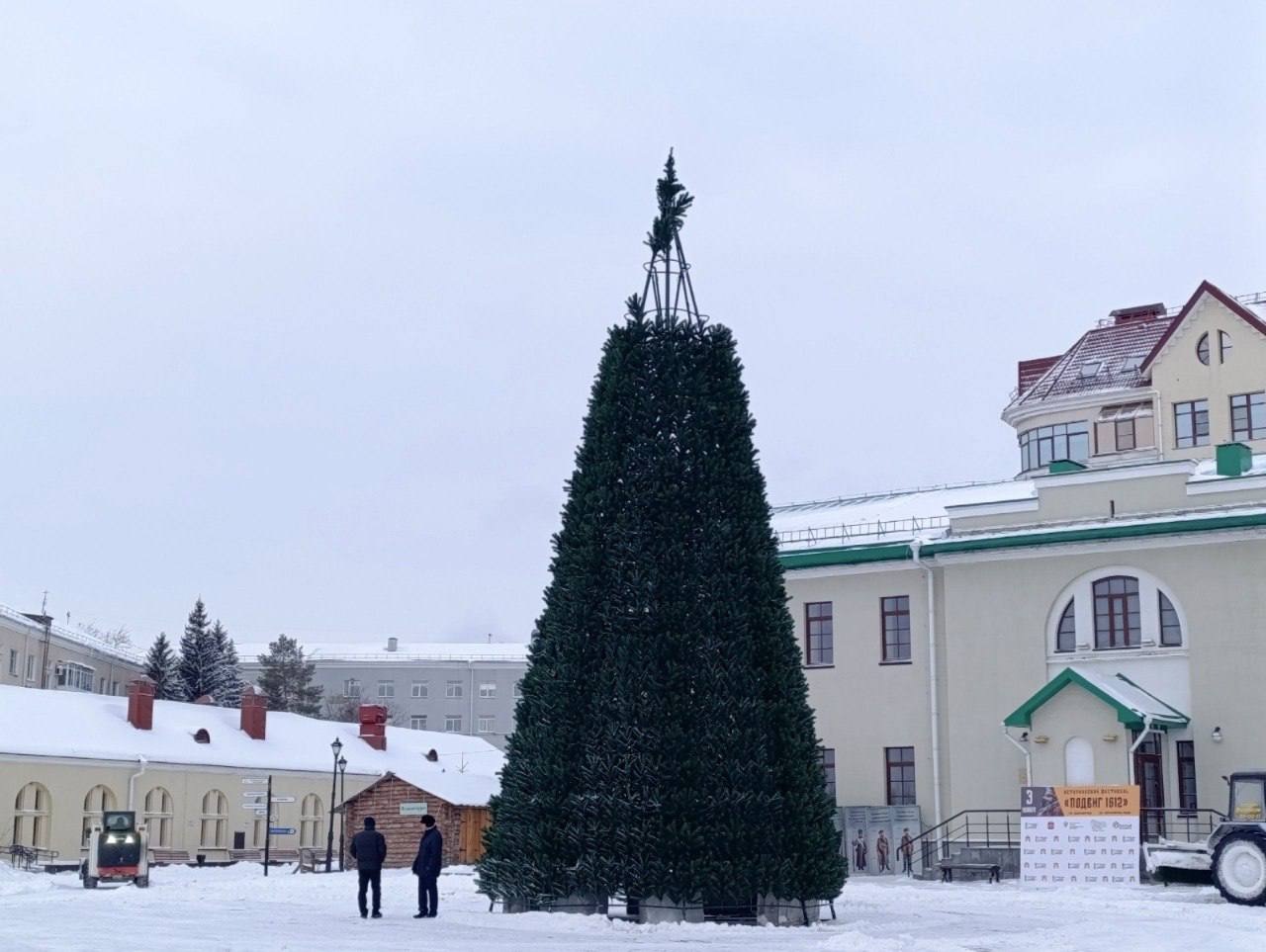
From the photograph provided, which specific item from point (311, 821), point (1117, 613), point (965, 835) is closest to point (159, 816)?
Answer: point (311, 821)

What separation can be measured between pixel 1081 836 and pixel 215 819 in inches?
1263

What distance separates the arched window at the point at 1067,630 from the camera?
35.4 metres

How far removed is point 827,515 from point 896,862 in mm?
10083

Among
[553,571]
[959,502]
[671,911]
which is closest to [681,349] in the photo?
[553,571]

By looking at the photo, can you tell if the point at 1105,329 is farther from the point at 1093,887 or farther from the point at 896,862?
the point at 1093,887

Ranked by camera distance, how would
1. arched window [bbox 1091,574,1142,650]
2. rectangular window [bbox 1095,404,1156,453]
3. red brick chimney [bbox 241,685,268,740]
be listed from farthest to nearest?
red brick chimney [bbox 241,685,268,740], rectangular window [bbox 1095,404,1156,453], arched window [bbox 1091,574,1142,650]

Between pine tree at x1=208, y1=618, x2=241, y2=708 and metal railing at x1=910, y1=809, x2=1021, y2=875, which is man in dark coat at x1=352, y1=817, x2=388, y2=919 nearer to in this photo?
metal railing at x1=910, y1=809, x2=1021, y2=875

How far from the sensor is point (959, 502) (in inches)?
1630

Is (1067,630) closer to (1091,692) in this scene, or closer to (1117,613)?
(1117,613)

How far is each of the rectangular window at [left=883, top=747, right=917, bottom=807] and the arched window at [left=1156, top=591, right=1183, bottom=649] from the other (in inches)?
254

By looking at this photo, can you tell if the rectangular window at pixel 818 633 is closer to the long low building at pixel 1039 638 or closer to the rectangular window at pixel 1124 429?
the long low building at pixel 1039 638

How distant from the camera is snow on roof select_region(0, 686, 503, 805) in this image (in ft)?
157

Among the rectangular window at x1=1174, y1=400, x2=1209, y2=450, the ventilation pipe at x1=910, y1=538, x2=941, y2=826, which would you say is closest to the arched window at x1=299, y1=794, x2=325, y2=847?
the ventilation pipe at x1=910, y1=538, x2=941, y2=826

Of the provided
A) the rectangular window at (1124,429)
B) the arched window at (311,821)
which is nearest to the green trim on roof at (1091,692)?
the rectangular window at (1124,429)
